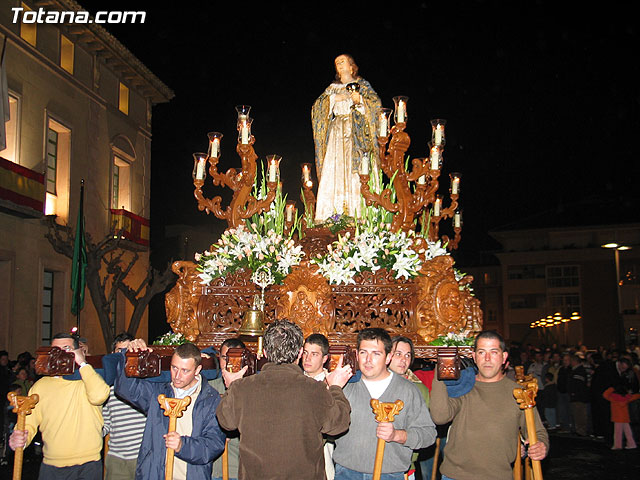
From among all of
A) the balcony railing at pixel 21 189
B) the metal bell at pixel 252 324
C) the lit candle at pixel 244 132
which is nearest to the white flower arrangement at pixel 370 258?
the metal bell at pixel 252 324

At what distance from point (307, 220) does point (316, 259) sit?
2409 millimetres

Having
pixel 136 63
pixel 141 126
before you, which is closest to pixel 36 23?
pixel 136 63

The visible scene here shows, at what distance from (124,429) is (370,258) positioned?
3.18 meters

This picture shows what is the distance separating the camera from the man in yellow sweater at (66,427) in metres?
5.21

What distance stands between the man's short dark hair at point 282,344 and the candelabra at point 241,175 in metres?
4.51

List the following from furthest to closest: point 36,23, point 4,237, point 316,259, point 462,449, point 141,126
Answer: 1. point 141,126
2. point 36,23
3. point 4,237
4. point 316,259
5. point 462,449

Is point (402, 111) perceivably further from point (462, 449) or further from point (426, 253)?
point (462, 449)

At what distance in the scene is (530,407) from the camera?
4262 millimetres

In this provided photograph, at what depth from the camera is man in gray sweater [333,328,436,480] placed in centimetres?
443

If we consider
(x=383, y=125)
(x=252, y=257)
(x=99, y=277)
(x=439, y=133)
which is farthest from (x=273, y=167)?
(x=99, y=277)

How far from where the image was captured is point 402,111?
26.9 feet

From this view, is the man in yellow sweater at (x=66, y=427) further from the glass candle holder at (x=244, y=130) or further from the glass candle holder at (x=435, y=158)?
the glass candle holder at (x=435, y=158)

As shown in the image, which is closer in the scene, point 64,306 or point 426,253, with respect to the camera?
point 426,253

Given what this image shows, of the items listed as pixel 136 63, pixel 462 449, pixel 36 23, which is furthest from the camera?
pixel 136 63
